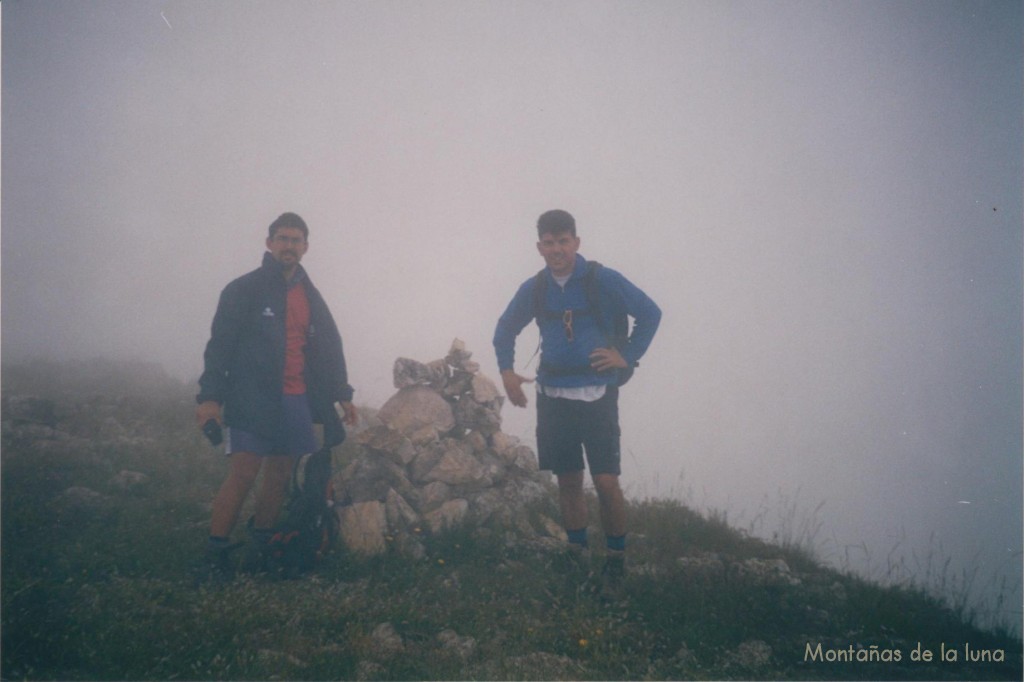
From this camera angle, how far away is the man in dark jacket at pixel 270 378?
4152 millimetres

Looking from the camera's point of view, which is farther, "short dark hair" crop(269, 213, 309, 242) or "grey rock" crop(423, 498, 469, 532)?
"grey rock" crop(423, 498, 469, 532)

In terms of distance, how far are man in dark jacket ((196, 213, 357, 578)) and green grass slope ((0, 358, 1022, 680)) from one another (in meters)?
0.71

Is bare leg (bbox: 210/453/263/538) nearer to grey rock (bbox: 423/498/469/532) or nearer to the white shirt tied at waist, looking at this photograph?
grey rock (bbox: 423/498/469/532)

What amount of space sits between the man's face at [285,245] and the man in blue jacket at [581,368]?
217cm

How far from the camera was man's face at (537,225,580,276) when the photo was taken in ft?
14.2

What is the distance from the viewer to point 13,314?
1573 centimetres

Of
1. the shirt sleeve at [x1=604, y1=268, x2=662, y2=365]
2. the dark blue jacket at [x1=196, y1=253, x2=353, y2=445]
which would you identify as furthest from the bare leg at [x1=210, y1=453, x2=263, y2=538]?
the shirt sleeve at [x1=604, y1=268, x2=662, y2=365]

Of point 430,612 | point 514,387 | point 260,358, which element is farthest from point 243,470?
point 514,387

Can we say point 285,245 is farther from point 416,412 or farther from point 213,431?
point 416,412

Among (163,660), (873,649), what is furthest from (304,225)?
(873,649)

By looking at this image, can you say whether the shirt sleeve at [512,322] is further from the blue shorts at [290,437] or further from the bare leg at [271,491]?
the bare leg at [271,491]

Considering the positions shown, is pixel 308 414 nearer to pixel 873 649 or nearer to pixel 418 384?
pixel 418 384

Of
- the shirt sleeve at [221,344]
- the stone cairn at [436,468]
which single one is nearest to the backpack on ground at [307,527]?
the stone cairn at [436,468]

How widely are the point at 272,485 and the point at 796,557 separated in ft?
17.8
